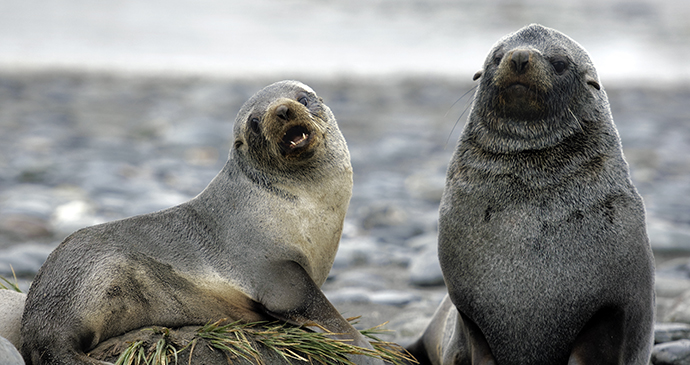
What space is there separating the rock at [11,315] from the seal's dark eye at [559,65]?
3156mm

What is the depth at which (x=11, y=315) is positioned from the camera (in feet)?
13.5

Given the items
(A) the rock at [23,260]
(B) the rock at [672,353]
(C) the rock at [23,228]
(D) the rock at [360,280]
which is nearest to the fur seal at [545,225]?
(B) the rock at [672,353]

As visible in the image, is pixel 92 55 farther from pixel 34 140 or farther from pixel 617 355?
pixel 617 355

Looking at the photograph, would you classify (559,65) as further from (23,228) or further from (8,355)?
(23,228)

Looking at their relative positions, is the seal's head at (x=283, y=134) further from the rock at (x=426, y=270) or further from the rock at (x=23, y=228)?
the rock at (x=23, y=228)

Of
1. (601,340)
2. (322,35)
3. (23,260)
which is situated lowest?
(23,260)

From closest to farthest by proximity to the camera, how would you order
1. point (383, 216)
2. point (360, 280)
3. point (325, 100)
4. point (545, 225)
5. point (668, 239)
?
point (545, 225) < point (360, 280) < point (668, 239) < point (383, 216) < point (325, 100)

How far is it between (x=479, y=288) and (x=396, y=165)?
784 cm

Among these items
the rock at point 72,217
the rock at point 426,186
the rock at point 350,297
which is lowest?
the rock at point 72,217

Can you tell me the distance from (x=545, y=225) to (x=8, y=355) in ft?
8.50

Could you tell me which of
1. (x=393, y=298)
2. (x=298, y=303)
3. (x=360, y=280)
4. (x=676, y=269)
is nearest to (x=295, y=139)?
(x=298, y=303)

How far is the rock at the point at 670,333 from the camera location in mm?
4992

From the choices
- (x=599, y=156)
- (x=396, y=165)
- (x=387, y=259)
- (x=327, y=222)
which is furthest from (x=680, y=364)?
(x=396, y=165)

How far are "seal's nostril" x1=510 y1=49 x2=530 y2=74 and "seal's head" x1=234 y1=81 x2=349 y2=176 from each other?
1297 millimetres
